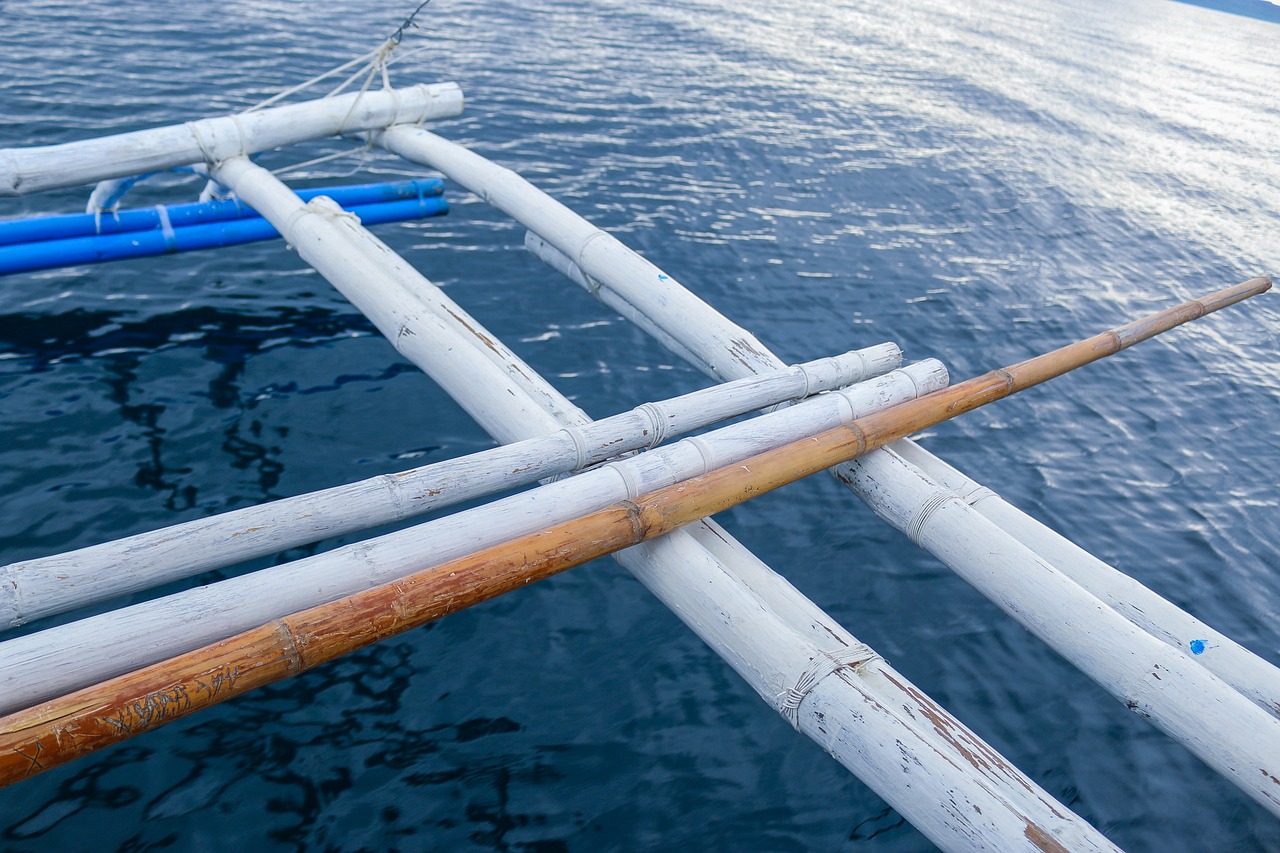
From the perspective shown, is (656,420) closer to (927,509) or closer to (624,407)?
(927,509)

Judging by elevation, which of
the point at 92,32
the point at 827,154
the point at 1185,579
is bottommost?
the point at 1185,579

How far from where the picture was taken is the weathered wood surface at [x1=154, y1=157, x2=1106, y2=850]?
438cm

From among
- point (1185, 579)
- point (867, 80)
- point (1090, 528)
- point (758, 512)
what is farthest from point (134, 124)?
point (867, 80)

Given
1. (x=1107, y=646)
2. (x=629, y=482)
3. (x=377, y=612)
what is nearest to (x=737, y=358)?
(x=629, y=482)

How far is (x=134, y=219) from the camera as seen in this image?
34.0 ft

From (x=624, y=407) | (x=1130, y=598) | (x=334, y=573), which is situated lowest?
(x=624, y=407)

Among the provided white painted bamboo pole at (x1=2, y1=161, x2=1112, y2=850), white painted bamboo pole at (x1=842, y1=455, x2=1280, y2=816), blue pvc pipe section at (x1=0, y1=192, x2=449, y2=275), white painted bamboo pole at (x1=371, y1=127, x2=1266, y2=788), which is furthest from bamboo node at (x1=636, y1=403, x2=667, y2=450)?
blue pvc pipe section at (x1=0, y1=192, x2=449, y2=275)

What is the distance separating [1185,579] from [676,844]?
22.6 ft

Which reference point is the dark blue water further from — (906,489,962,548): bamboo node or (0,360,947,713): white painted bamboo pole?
(0,360,947,713): white painted bamboo pole

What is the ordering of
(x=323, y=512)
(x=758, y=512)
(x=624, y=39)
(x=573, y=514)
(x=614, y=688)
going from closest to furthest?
(x=323, y=512) → (x=573, y=514) → (x=614, y=688) → (x=758, y=512) → (x=624, y=39)

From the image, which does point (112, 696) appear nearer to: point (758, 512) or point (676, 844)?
point (676, 844)

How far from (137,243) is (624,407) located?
6209 mm

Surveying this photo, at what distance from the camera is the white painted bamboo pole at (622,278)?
25.5 ft

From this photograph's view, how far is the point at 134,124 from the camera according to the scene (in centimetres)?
1549
